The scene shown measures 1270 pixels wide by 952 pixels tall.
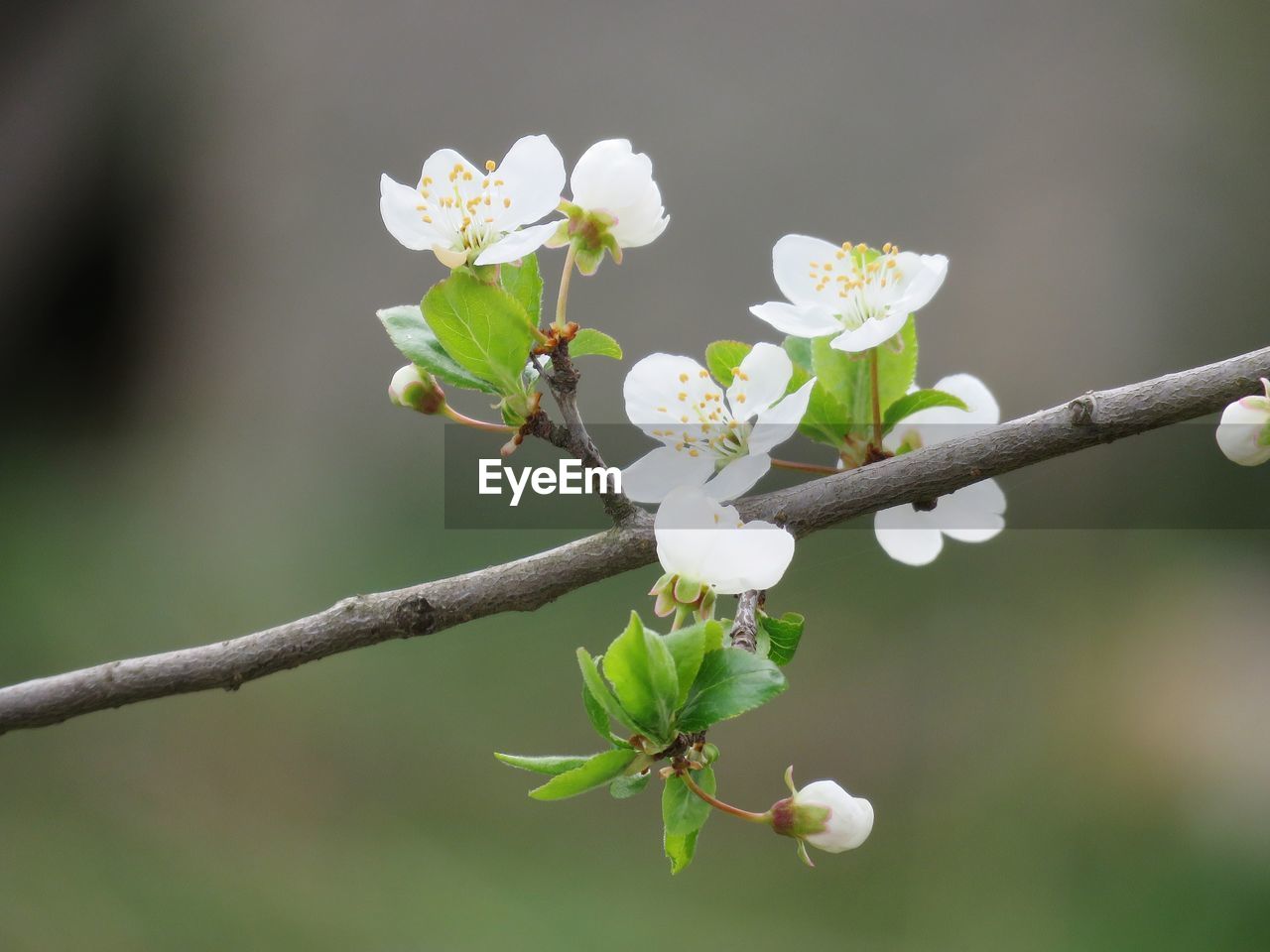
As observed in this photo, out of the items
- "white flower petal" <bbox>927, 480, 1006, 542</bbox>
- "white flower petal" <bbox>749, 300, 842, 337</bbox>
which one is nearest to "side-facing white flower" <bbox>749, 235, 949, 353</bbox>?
"white flower petal" <bbox>749, 300, 842, 337</bbox>

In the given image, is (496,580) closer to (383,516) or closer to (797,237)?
(797,237)

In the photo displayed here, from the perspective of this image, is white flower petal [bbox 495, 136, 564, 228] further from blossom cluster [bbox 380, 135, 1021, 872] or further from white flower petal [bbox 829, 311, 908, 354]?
white flower petal [bbox 829, 311, 908, 354]

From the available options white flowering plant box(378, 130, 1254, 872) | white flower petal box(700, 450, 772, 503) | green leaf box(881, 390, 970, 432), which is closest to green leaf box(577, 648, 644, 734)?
white flowering plant box(378, 130, 1254, 872)

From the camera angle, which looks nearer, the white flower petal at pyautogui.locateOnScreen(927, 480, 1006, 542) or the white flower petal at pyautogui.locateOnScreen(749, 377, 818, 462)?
the white flower petal at pyautogui.locateOnScreen(749, 377, 818, 462)

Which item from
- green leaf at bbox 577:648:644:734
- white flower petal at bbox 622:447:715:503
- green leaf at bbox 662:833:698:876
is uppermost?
white flower petal at bbox 622:447:715:503

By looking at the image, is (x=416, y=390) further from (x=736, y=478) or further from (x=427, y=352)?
(x=736, y=478)

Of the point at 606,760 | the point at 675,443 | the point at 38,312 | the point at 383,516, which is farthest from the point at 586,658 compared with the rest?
the point at 38,312

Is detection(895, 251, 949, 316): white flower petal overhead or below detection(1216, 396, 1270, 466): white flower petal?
overhead
